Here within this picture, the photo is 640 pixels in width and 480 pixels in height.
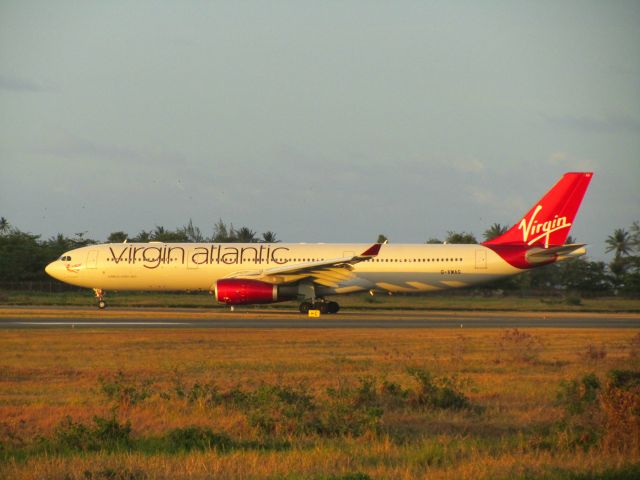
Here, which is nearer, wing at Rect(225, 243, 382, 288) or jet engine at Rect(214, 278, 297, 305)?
jet engine at Rect(214, 278, 297, 305)

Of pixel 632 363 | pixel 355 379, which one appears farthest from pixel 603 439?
pixel 632 363

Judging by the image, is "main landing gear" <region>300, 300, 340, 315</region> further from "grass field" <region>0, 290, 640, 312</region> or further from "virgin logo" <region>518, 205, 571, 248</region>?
"virgin logo" <region>518, 205, 571, 248</region>

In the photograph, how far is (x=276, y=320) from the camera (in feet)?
107

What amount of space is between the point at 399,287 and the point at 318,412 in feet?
94.4

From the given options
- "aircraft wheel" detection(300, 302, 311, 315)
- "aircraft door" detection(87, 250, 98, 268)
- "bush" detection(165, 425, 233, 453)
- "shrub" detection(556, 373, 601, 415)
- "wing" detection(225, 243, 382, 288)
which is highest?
"aircraft door" detection(87, 250, 98, 268)

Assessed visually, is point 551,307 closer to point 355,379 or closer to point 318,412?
point 355,379

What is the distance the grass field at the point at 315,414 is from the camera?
9094 mm

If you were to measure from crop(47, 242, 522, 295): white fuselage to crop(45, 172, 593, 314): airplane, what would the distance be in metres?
0.04

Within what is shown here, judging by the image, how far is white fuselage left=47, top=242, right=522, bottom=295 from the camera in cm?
4025

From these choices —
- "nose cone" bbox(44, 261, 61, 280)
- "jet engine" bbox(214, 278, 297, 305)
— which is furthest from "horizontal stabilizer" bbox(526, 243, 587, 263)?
"nose cone" bbox(44, 261, 61, 280)

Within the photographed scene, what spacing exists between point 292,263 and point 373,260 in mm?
3654

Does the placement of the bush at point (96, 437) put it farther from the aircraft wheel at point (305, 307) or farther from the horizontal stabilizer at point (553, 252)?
the horizontal stabilizer at point (553, 252)

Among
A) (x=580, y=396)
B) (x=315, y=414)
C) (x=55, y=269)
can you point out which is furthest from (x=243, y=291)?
(x=580, y=396)

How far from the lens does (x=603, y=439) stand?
9961 millimetres
